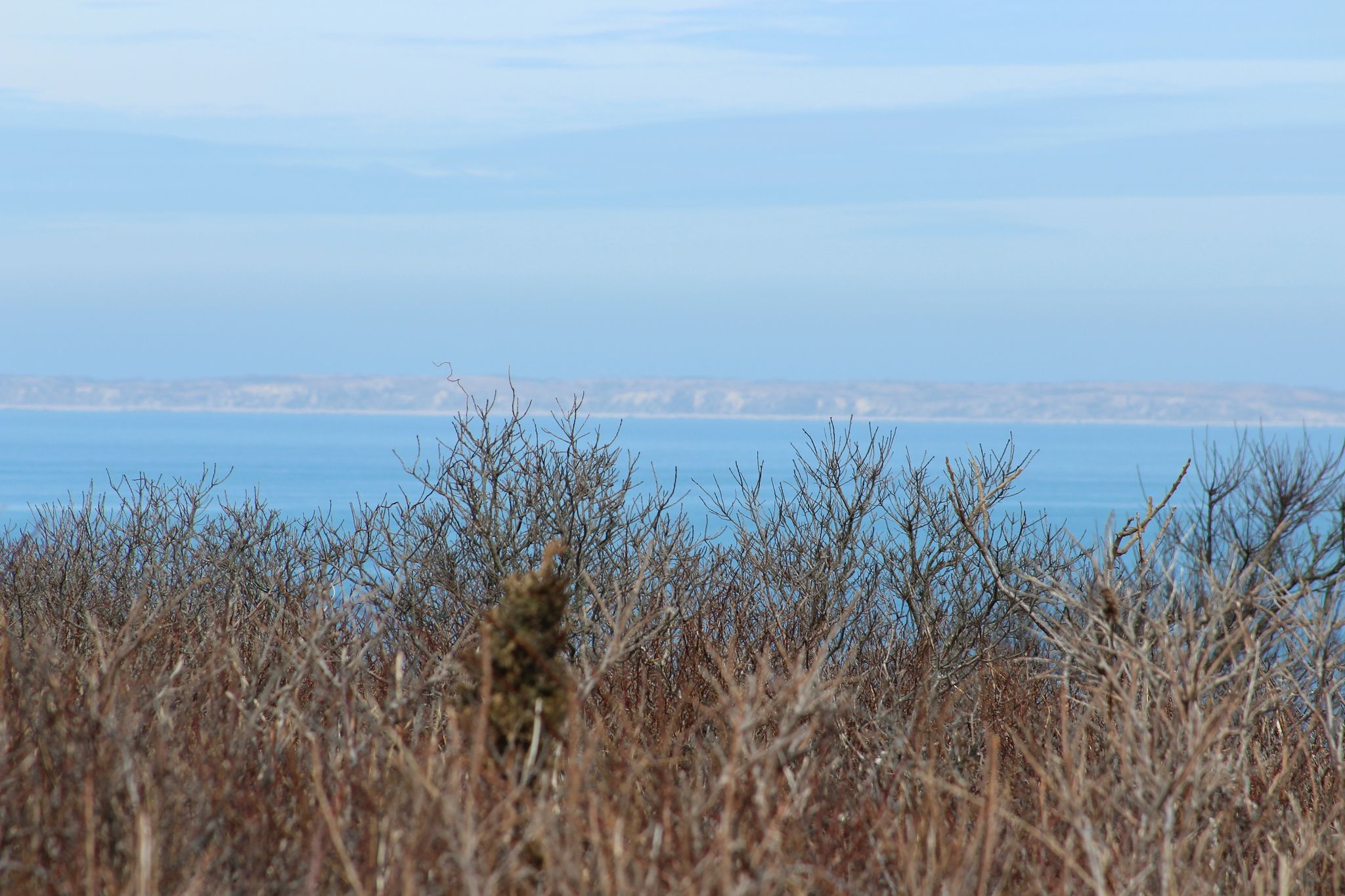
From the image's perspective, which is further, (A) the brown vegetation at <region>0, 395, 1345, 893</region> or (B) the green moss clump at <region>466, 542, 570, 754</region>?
(B) the green moss clump at <region>466, 542, 570, 754</region>

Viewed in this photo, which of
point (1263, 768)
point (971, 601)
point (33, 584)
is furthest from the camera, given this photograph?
point (33, 584)

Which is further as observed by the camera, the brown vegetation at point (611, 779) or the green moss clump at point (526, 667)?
the green moss clump at point (526, 667)

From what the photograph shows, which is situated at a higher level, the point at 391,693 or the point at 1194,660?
the point at 1194,660

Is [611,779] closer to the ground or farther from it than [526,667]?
closer to the ground

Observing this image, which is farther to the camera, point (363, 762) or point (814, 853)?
point (363, 762)

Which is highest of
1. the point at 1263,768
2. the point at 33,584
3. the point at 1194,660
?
the point at 1194,660

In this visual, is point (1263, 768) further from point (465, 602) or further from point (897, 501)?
point (897, 501)

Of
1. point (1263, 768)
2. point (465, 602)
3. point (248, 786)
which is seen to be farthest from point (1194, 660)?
point (465, 602)

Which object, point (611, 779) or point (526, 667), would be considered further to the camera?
point (526, 667)

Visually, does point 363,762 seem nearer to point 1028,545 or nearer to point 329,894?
point 329,894

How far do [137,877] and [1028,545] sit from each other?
95.7 ft

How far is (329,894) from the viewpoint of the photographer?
233 inches

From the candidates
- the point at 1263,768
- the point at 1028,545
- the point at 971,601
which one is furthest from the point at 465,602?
the point at 1028,545

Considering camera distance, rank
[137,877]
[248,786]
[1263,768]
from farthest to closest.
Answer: [1263,768]
[248,786]
[137,877]
